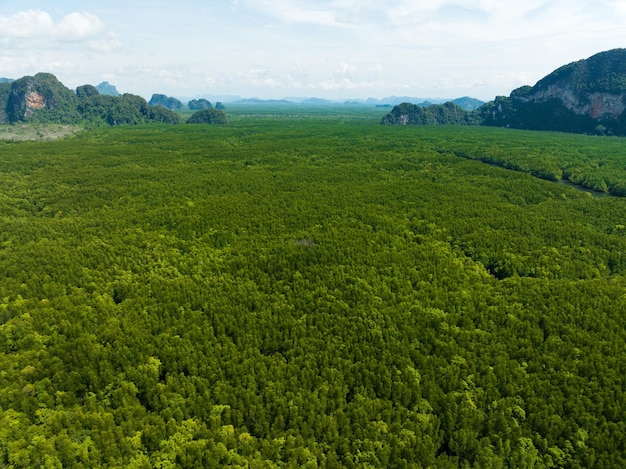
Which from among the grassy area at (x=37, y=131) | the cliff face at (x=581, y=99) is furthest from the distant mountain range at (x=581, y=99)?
the grassy area at (x=37, y=131)

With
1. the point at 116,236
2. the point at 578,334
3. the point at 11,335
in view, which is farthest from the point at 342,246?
the point at 11,335

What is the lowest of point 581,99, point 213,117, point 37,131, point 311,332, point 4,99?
point 311,332

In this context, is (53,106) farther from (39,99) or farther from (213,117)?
(213,117)

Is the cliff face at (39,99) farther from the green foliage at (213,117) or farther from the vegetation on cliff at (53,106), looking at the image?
the green foliage at (213,117)

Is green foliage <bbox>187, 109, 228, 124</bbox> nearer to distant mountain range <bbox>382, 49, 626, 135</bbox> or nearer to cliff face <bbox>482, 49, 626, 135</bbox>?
distant mountain range <bbox>382, 49, 626, 135</bbox>

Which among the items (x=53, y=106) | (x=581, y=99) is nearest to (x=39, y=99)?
(x=53, y=106)

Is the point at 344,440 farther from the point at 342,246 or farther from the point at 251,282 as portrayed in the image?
the point at 342,246
